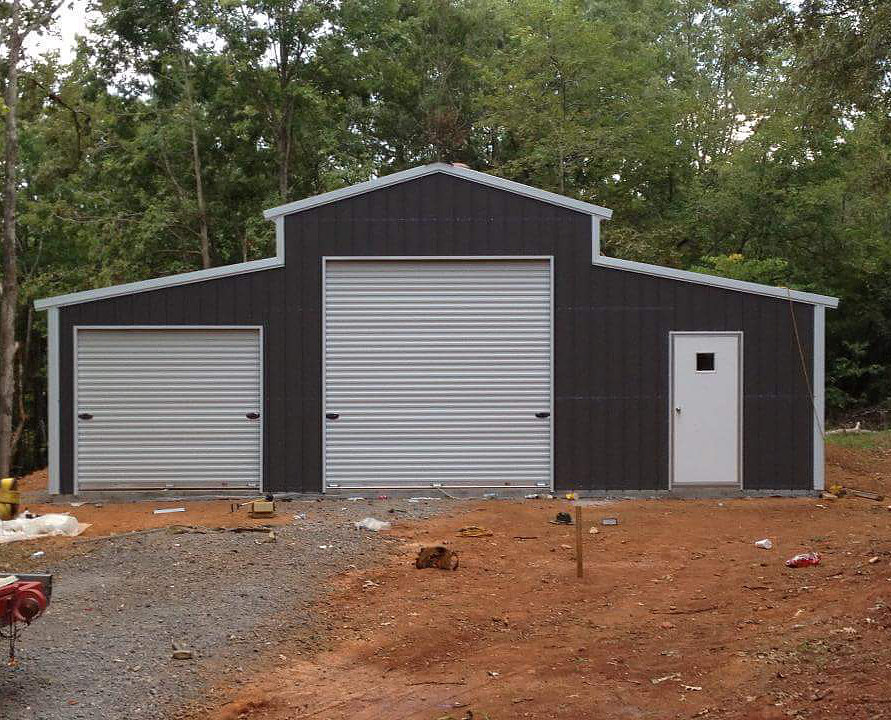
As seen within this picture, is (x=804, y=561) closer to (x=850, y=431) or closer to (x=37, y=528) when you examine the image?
(x=37, y=528)

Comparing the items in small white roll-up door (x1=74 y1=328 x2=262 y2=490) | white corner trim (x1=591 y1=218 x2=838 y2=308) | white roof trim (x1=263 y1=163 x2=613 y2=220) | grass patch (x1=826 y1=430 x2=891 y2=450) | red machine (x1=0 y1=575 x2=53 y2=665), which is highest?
white roof trim (x1=263 y1=163 x2=613 y2=220)

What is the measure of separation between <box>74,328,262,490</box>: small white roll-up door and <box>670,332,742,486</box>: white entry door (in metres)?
5.72

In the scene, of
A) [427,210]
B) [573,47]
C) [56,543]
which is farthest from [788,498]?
[573,47]

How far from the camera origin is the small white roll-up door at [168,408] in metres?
12.6

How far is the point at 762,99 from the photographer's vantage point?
26859 millimetres

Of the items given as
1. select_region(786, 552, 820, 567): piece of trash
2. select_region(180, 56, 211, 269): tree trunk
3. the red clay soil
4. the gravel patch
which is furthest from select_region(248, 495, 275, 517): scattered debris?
select_region(180, 56, 211, 269): tree trunk

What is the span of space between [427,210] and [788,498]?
6261 mm

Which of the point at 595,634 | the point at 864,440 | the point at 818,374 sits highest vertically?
the point at 818,374

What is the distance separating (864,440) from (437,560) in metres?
13.3

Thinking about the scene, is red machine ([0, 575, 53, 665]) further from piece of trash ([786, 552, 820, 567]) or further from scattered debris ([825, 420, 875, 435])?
scattered debris ([825, 420, 875, 435])

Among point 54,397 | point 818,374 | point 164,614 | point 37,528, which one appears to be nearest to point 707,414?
point 818,374

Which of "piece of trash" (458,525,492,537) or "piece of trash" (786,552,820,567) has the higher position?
"piece of trash" (786,552,820,567)

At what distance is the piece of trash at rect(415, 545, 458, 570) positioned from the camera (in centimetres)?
841

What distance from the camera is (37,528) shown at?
9992mm
